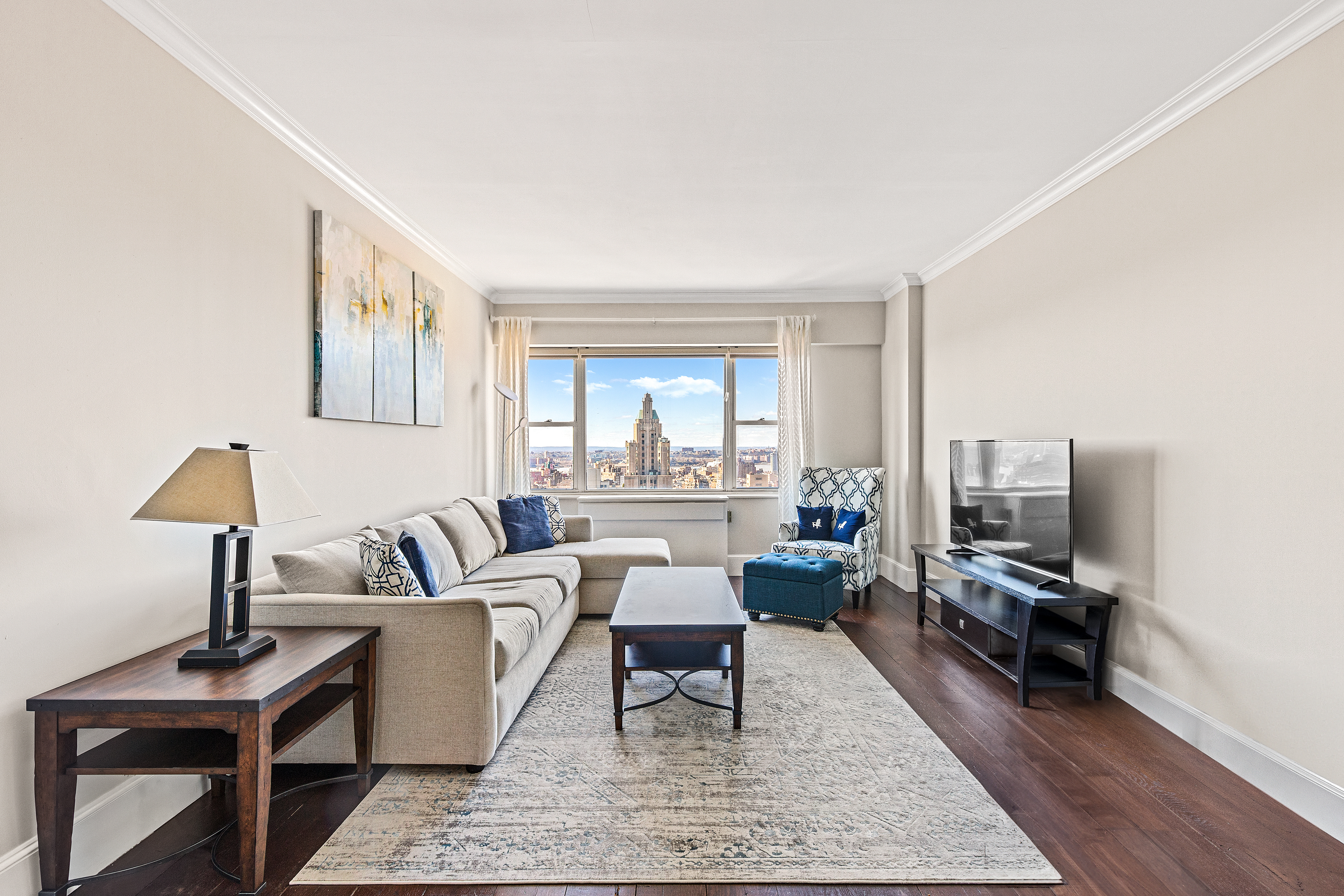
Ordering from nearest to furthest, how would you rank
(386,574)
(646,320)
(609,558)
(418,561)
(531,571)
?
(386,574) → (418,561) → (531,571) → (609,558) → (646,320)

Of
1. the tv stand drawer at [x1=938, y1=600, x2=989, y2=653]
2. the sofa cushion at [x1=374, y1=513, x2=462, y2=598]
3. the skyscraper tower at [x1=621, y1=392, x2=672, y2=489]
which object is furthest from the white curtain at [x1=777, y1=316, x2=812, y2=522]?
the sofa cushion at [x1=374, y1=513, x2=462, y2=598]

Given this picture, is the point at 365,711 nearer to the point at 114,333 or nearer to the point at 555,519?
the point at 114,333

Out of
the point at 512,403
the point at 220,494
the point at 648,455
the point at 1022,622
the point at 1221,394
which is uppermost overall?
the point at 512,403

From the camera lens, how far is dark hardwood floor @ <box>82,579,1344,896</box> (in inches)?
68.6

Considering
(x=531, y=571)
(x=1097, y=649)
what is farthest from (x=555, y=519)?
(x=1097, y=649)

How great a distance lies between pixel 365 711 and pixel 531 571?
5.19 ft

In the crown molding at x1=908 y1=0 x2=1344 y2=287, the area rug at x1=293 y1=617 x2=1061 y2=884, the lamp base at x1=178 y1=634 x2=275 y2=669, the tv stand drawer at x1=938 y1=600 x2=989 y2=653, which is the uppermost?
the crown molding at x1=908 y1=0 x2=1344 y2=287

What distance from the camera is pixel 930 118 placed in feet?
8.73

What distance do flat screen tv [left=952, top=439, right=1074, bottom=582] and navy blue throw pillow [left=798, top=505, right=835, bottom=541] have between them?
3.77 feet

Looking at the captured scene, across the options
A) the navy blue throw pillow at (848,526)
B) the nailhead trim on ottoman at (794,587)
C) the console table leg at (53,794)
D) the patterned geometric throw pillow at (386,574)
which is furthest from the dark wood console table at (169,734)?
the navy blue throw pillow at (848,526)

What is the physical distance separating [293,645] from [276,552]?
28.9 inches

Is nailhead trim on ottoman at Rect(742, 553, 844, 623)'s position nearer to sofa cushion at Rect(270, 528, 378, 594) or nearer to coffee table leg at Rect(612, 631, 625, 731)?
coffee table leg at Rect(612, 631, 625, 731)

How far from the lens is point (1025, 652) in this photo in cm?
297

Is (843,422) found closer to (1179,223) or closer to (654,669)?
(1179,223)
